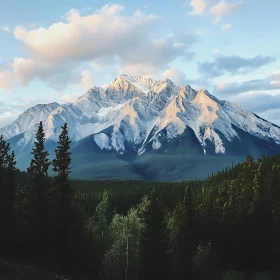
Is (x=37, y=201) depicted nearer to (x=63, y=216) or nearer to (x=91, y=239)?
(x=63, y=216)

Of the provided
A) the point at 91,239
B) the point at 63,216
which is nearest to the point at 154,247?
the point at 91,239

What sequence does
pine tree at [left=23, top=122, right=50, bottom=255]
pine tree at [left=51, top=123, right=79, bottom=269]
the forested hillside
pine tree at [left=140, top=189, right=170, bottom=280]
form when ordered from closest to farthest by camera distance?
pine tree at [left=51, top=123, right=79, bottom=269] < the forested hillside < pine tree at [left=23, top=122, right=50, bottom=255] < pine tree at [left=140, top=189, right=170, bottom=280]

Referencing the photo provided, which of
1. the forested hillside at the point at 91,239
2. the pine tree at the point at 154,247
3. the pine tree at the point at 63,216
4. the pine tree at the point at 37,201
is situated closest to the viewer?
the pine tree at the point at 63,216

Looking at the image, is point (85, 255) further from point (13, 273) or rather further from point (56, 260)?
point (13, 273)

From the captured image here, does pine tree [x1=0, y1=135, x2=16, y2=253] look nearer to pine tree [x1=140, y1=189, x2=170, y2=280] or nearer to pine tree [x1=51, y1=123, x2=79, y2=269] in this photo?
pine tree [x1=51, y1=123, x2=79, y2=269]

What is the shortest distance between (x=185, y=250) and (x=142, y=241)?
1127 cm

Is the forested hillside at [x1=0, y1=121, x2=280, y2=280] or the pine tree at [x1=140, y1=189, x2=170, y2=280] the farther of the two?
the pine tree at [x1=140, y1=189, x2=170, y2=280]

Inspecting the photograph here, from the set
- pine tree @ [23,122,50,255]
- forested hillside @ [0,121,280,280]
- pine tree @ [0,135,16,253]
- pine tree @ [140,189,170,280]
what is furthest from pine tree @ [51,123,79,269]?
pine tree @ [140,189,170,280]

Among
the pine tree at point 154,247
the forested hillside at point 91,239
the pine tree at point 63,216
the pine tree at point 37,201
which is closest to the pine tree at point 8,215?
the forested hillside at point 91,239

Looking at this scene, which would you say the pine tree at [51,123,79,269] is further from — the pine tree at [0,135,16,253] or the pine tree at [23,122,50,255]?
the pine tree at [0,135,16,253]

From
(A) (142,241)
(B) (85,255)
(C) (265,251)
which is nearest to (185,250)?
(A) (142,241)

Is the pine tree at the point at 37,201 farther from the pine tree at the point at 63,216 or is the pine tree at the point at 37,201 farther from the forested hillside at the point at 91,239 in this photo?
the pine tree at the point at 63,216

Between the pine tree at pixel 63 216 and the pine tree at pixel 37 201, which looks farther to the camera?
the pine tree at pixel 37 201

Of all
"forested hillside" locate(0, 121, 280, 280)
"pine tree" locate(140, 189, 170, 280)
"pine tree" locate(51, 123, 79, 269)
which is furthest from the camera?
"pine tree" locate(140, 189, 170, 280)
